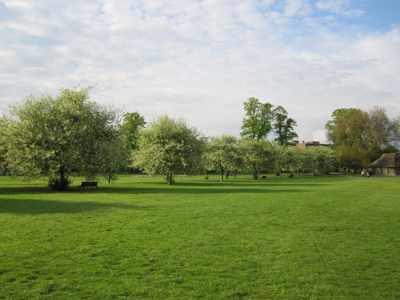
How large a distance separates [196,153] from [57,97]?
1761cm

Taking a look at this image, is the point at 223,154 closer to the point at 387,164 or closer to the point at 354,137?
the point at 354,137

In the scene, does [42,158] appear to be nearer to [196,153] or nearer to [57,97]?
[57,97]

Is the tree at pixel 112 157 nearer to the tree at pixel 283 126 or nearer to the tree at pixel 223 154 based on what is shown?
the tree at pixel 223 154

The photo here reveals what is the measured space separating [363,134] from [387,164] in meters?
10.9

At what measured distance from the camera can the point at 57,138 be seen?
28.4 meters

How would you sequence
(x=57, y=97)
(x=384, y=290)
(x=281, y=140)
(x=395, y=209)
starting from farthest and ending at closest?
(x=281, y=140), (x=57, y=97), (x=395, y=209), (x=384, y=290)

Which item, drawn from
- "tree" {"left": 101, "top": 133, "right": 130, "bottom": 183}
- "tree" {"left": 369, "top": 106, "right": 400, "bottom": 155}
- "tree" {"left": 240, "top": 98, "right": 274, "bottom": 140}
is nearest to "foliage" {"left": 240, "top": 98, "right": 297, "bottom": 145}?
→ "tree" {"left": 240, "top": 98, "right": 274, "bottom": 140}

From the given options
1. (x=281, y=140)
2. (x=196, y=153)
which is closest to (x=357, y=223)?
(x=196, y=153)

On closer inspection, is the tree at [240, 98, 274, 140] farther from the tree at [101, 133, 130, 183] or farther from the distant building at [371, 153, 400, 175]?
the tree at [101, 133, 130, 183]

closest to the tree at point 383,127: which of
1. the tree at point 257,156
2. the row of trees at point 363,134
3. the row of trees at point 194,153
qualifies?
the row of trees at point 363,134

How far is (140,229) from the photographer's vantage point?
39.8ft

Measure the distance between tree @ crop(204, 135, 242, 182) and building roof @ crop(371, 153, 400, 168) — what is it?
52410mm

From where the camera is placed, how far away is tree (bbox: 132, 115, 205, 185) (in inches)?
1490

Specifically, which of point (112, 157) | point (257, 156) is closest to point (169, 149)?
point (112, 157)
